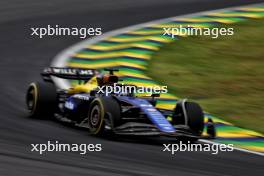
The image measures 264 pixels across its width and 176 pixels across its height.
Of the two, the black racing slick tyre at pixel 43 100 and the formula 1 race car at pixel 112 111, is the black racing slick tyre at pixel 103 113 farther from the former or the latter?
the black racing slick tyre at pixel 43 100

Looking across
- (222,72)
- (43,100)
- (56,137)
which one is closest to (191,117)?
(56,137)

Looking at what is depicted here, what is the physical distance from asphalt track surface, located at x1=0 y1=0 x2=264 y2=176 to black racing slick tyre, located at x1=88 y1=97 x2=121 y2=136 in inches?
6.6

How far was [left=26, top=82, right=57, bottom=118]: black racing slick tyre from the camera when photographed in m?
13.7

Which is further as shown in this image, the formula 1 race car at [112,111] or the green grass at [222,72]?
the green grass at [222,72]

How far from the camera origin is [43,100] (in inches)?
542

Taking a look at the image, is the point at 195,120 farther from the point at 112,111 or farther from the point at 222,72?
the point at 222,72

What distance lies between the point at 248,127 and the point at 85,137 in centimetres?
293

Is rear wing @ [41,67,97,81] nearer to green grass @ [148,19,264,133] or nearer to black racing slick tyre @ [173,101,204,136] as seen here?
green grass @ [148,19,264,133]

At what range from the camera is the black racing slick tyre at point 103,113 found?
40.3 ft

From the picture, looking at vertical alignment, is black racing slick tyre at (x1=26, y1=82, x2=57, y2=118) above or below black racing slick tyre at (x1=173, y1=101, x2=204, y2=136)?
above

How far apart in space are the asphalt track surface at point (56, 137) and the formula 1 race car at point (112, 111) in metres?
0.21

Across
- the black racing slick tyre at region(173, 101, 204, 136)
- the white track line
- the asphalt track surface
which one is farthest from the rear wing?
the black racing slick tyre at region(173, 101, 204, 136)

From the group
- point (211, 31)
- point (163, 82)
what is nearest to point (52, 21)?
point (211, 31)

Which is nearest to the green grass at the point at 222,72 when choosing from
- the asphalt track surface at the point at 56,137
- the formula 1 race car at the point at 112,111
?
the formula 1 race car at the point at 112,111
